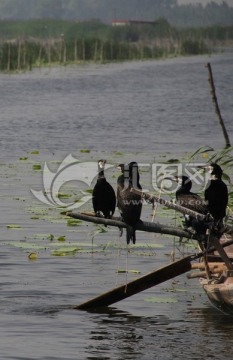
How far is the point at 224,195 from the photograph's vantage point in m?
13.8

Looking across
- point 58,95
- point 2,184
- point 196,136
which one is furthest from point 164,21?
point 2,184

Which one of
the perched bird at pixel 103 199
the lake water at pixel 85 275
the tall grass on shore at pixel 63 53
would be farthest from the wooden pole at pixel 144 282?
the tall grass on shore at pixel 63 53

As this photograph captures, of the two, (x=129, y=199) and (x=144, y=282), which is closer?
(x=129, y=199)

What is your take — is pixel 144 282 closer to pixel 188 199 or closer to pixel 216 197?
pixel 188 199

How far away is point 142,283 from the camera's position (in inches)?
599

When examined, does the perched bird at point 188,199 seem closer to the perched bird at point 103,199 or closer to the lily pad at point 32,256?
the perched bird at point 103,199

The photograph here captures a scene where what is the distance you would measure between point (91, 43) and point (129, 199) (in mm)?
89235

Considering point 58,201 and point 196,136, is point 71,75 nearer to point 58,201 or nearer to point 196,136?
point 196,136

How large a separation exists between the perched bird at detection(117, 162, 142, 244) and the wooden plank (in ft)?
3.35

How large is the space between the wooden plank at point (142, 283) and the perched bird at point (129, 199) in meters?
1.02

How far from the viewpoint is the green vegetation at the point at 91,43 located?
300 ft

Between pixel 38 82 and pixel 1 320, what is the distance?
7103cm

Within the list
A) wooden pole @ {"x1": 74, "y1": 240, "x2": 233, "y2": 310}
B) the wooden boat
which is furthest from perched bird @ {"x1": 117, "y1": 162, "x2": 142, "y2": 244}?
the wooden boat

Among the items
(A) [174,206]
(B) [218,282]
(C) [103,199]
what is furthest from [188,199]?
(B) [218,282]
